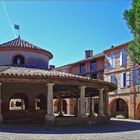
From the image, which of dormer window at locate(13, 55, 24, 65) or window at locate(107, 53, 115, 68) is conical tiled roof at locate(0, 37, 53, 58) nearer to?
dormer window at locate(13, 55, 24, 65)

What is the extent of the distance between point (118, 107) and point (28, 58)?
1747cm

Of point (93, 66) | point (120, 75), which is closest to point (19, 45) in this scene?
point (120, 75)

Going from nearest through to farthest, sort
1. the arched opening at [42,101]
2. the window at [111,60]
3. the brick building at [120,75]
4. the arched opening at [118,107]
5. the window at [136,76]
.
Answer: the arched opening at [42,101] < the window at [136,76] < the brick building at [120,75] < the arched opening at [118,107] < the window at [111,60]

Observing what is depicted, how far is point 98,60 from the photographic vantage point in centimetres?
4138

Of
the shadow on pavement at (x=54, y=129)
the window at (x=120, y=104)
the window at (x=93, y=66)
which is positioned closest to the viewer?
the shadow on pavement at (x=54, y=129)

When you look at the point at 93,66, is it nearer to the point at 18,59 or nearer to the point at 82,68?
the point at 82,68

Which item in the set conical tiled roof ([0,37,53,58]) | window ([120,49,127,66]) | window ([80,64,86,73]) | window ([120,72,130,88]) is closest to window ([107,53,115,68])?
window ([120,49,127,66])

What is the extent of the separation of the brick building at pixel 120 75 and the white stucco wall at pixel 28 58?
12.0 metres

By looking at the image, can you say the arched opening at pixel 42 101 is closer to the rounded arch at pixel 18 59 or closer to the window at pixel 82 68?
the rounded arch at pixel 18 59

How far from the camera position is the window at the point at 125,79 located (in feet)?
116

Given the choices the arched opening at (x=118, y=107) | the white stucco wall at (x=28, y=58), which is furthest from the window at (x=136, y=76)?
the white stucco wall at (x=28, y=58)

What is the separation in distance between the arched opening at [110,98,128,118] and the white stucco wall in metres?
15.0

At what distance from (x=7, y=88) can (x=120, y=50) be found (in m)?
16.6

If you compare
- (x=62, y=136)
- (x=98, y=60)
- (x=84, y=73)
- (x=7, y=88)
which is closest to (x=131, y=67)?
(x=98, y=60)
